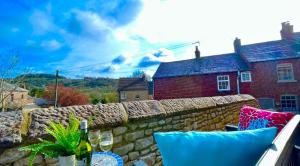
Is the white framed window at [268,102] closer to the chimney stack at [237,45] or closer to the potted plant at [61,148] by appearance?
the chimney stack at [237,45]

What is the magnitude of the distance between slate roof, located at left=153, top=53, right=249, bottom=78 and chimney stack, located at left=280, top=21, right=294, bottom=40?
4.17 m

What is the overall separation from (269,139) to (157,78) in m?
21.9

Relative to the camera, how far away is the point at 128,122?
2293 millimetres

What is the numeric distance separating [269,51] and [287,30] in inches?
96.7

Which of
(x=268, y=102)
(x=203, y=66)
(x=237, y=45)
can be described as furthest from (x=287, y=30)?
(x=203, y=66)

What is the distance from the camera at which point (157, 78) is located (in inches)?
902

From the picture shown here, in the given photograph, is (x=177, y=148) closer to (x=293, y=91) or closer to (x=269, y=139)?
(x=269, y=139)

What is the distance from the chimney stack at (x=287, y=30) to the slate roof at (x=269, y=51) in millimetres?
526

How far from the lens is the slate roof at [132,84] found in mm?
31875

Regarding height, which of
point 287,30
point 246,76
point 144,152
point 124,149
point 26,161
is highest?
point 287,30

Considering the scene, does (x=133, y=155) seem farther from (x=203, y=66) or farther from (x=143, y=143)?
(x=203, y=66)

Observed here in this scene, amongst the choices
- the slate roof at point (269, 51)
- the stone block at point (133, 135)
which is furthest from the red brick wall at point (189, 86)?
the stone block at point (133, 135)

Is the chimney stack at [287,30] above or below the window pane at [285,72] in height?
above

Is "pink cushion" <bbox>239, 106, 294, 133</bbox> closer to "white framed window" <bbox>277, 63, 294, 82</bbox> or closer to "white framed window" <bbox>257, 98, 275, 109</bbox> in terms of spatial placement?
"white framed window" <bbox>257, 98, 275, 109</bbox>
